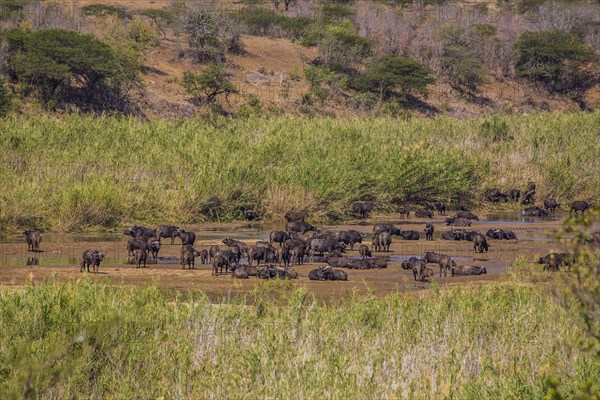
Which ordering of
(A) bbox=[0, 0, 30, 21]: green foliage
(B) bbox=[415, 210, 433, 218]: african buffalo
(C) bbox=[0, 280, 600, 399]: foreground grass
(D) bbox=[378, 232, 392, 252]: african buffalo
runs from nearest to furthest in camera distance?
(C) bbox=[0, 280, 600, 399]: foreground grass
(D) bbox=[378, 232, 392, 252]: african buffalo
(B) bbox=[415, 210, 433, 218]: african buffalo
(A) bbox=[0, 0, 30, 21]: green foliage

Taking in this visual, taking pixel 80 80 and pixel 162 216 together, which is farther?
pixel 80 80

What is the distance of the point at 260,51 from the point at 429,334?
51275 millimetres

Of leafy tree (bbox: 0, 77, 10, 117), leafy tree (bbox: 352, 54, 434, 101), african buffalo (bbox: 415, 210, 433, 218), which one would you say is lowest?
african buffalo (bbox: 415, 210, 433, 218)

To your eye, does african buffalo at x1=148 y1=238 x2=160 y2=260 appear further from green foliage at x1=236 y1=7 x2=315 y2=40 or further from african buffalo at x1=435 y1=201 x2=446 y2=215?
green foliage at x1=236 y1=7 x2=315 y2=40

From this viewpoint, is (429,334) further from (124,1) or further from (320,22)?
(124,1)

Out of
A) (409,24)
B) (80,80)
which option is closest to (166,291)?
(80,80)

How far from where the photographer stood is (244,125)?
1339 inches

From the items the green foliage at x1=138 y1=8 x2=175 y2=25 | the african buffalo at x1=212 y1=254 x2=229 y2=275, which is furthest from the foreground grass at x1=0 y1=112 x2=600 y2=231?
the green foliage at x1=138 y1=8 x2=175 y2=25

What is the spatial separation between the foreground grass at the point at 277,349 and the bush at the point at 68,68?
1369 inches

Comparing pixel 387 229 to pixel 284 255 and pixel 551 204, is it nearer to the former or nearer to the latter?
pixel 284 255

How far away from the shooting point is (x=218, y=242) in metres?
21.2

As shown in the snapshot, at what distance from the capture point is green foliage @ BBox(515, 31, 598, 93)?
6469cm

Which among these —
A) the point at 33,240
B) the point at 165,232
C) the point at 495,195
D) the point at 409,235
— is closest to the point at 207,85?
the point at 495,195

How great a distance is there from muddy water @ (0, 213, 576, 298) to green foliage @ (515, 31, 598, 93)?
40.6 metres
